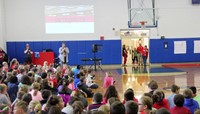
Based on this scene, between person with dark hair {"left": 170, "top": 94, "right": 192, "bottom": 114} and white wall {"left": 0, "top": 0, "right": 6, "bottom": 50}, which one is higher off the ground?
white wall {"left": 0, "top": 0, "right": 6, "bottom": 50}

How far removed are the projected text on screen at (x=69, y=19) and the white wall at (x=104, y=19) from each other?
27 cm

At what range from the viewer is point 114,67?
68.5ft

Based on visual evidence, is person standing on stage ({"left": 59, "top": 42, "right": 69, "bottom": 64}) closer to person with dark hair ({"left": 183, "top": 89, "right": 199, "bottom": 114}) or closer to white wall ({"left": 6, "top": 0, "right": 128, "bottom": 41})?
white wall ({"left": 6, "top": 0, "right": 128, "bottom": 41})

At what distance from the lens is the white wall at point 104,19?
20516mm

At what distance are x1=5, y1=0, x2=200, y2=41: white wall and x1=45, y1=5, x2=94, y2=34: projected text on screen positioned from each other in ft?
0.90

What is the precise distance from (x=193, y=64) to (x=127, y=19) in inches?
210

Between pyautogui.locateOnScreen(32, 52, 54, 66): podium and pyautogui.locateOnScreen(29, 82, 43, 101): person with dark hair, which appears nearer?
pyautogui.locateOnScreen(29, 82, 43, 101): person with dark hair

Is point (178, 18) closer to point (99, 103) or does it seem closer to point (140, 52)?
point (140, 52)

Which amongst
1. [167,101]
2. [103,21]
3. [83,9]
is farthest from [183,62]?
[167,101]

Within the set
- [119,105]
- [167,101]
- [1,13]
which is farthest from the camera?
[1,13]

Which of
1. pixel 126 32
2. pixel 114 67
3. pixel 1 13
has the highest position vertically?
pixel 1 13

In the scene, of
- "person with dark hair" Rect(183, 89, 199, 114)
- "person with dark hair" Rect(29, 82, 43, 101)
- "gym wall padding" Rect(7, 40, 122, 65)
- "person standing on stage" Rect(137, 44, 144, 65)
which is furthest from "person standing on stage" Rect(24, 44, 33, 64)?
"person with dark hair" Rect(183, 89, 199, 114)

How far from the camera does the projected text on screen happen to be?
67.9 ft

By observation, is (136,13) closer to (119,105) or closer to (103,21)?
(103,21)
